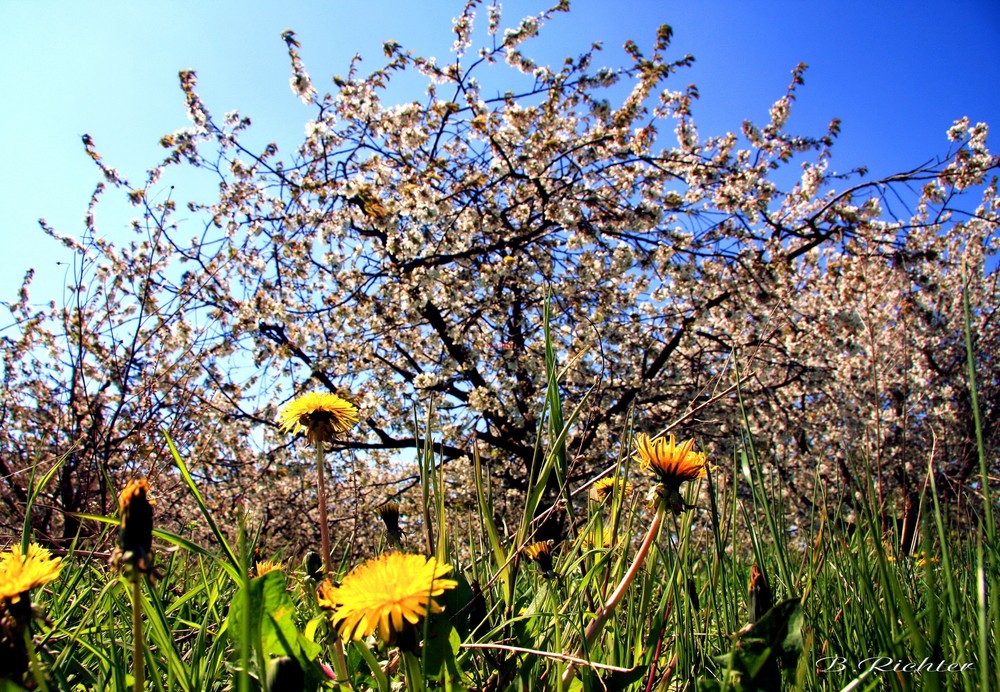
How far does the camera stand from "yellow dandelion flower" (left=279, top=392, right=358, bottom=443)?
2.69 feet

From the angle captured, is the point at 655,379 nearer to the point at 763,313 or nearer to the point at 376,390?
the point at 763,313

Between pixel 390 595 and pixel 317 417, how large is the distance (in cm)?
37

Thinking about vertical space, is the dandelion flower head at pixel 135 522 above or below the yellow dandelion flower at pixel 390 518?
above

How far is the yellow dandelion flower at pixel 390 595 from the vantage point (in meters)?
0.51

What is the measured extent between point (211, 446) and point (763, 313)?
579 cm

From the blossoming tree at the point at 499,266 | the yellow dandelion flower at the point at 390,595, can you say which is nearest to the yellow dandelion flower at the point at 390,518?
the yellow dandelion flower at the point at 390,595

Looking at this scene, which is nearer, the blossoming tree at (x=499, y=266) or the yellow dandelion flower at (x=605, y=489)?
the yellow dandelion flower at (x=605, y=489)

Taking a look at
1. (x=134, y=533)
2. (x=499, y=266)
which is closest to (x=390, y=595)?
(x=134, y=533)

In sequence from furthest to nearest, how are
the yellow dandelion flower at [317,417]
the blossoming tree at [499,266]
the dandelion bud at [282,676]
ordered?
the blossoming tree at [499,266], the yellow dandelion flower at [317,417], the dandelion bud at [282,676]

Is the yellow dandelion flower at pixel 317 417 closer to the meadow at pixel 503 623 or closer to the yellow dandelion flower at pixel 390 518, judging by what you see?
the meadow at pixel 503 623

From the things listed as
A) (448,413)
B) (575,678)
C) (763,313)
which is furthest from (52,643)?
(763,313)

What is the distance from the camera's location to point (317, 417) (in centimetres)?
83

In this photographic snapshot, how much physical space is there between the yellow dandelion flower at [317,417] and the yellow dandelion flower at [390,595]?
0.93 ft

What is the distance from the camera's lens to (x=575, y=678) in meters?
0.70
